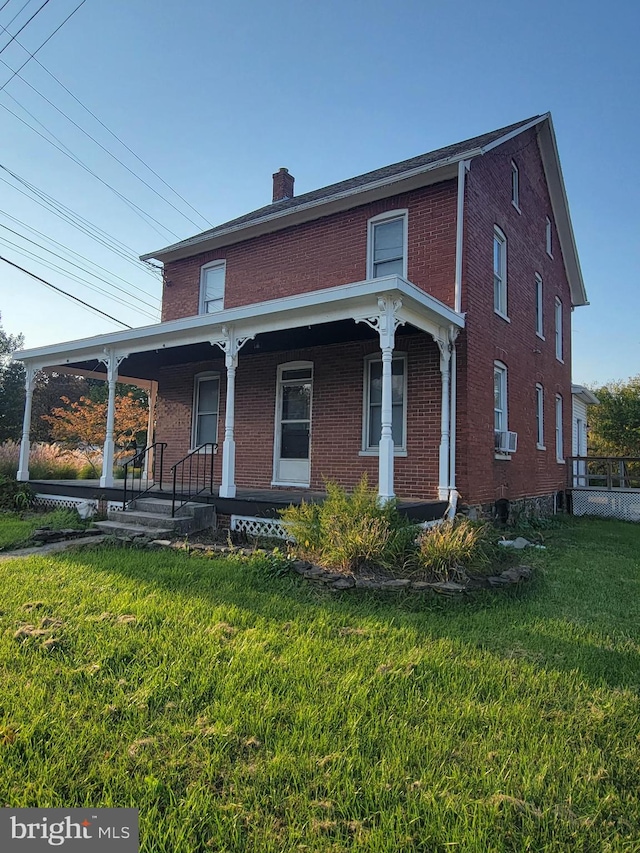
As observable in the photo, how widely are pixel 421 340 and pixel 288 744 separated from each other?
7.35 m

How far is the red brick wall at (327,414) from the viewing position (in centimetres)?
878

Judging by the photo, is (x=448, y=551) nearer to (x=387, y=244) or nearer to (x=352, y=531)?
(x=352, y=531)

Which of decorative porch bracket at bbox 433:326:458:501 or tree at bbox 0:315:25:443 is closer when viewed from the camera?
decorative porch bracket at bbox 433:326:458:501

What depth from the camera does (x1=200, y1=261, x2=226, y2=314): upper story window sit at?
12.3 m

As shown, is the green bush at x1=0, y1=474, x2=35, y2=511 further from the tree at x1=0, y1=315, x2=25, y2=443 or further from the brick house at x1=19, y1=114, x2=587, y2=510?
the tree at x1=0, y1=315, x2=25, y2=443

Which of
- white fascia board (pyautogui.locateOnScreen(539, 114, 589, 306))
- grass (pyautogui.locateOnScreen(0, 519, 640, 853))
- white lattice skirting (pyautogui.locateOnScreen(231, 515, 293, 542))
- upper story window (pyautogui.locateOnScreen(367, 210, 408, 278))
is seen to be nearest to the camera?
grass (pyautogui.locateOnScreen(0, 519, 640, 853))

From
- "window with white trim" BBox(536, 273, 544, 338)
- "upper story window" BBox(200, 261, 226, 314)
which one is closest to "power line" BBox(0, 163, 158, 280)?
"upper story window" BBox(200, 261, 226, 314)

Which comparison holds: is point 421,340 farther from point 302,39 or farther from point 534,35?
point 302,39

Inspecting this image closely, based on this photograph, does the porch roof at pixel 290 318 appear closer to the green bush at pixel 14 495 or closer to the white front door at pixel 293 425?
the white front door at pixel 293 425

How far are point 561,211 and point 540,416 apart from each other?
610cm

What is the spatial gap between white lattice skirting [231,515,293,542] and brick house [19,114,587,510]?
453 mm

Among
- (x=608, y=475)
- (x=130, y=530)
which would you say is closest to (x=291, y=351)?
(x=130, y=530)

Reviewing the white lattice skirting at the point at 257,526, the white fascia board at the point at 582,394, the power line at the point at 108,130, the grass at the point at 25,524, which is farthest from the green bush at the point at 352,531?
the white fascia board at the point at 582,394

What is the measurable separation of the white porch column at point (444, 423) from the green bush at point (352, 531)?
1929mm
